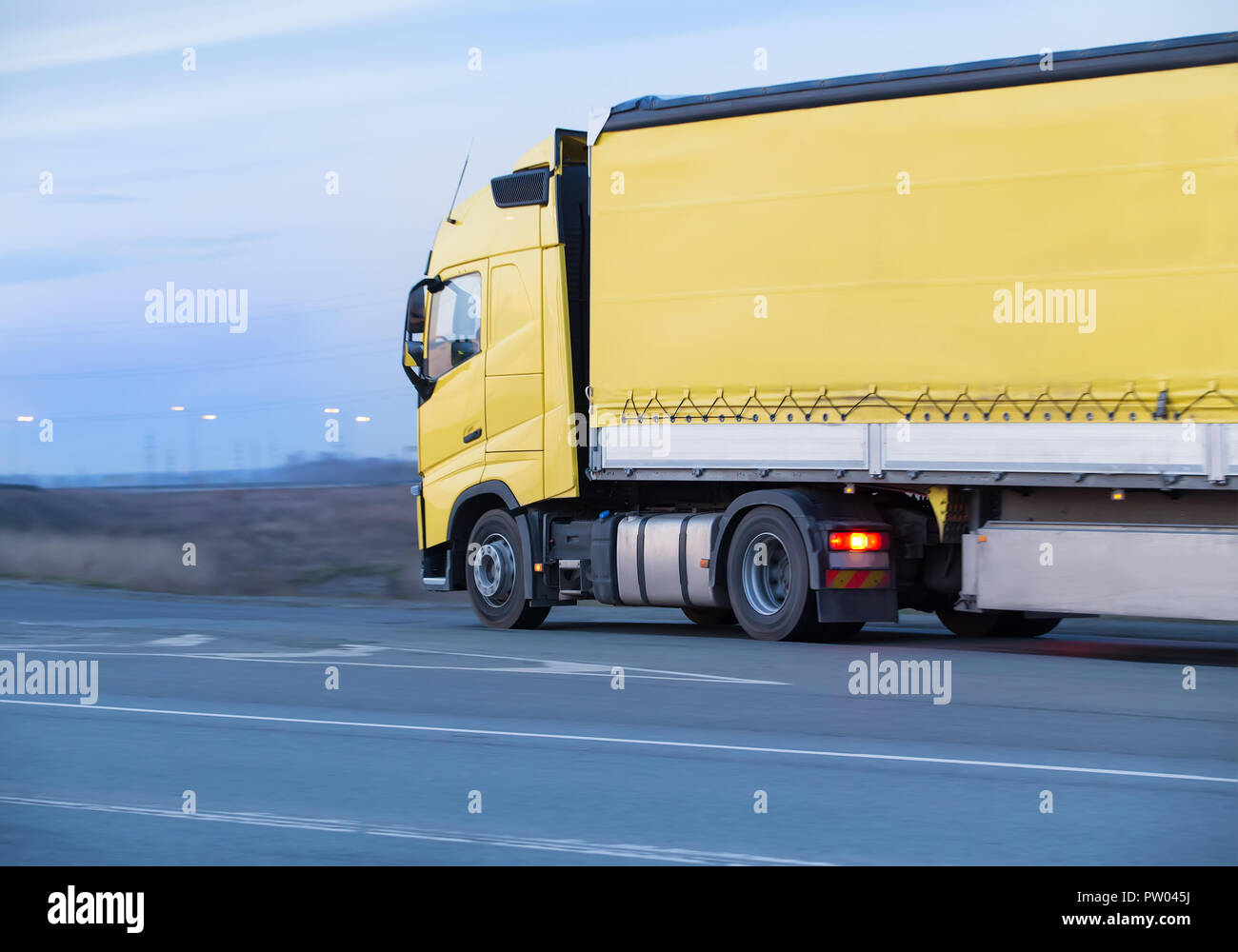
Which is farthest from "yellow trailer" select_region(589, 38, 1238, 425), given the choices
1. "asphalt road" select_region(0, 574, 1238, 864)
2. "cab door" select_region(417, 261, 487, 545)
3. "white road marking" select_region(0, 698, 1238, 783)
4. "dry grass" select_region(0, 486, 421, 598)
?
"dry grass" select_region(0, 486, 421, 598)

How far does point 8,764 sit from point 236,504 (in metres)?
59.0

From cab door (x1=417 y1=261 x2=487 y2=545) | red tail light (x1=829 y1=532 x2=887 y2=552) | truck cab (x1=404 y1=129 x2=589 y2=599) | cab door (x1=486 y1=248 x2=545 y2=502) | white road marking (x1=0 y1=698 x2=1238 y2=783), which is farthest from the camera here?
cab door (x1=417 y1=261 x2=487 y2=545)

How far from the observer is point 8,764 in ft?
30.6

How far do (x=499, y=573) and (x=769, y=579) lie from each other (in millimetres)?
3432

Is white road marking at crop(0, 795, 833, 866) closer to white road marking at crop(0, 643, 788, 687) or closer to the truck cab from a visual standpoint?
white road marking at crop(0, 643, 788, 687)

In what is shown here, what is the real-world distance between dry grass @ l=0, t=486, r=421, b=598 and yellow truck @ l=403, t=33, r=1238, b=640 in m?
10.7

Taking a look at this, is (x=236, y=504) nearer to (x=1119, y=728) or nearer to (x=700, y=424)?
(x=700, y=424)

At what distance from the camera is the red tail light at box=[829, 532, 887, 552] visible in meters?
16.1

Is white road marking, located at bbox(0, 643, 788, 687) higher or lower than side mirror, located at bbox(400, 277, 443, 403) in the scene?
lower

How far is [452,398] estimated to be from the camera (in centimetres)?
1967

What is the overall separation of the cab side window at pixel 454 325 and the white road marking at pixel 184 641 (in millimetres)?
3808

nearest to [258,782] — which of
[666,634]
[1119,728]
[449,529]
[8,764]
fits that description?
[8,764]

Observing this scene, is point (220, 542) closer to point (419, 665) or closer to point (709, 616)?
point (709, 616)

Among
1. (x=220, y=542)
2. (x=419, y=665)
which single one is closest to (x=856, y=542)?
(x=419, y=665)
